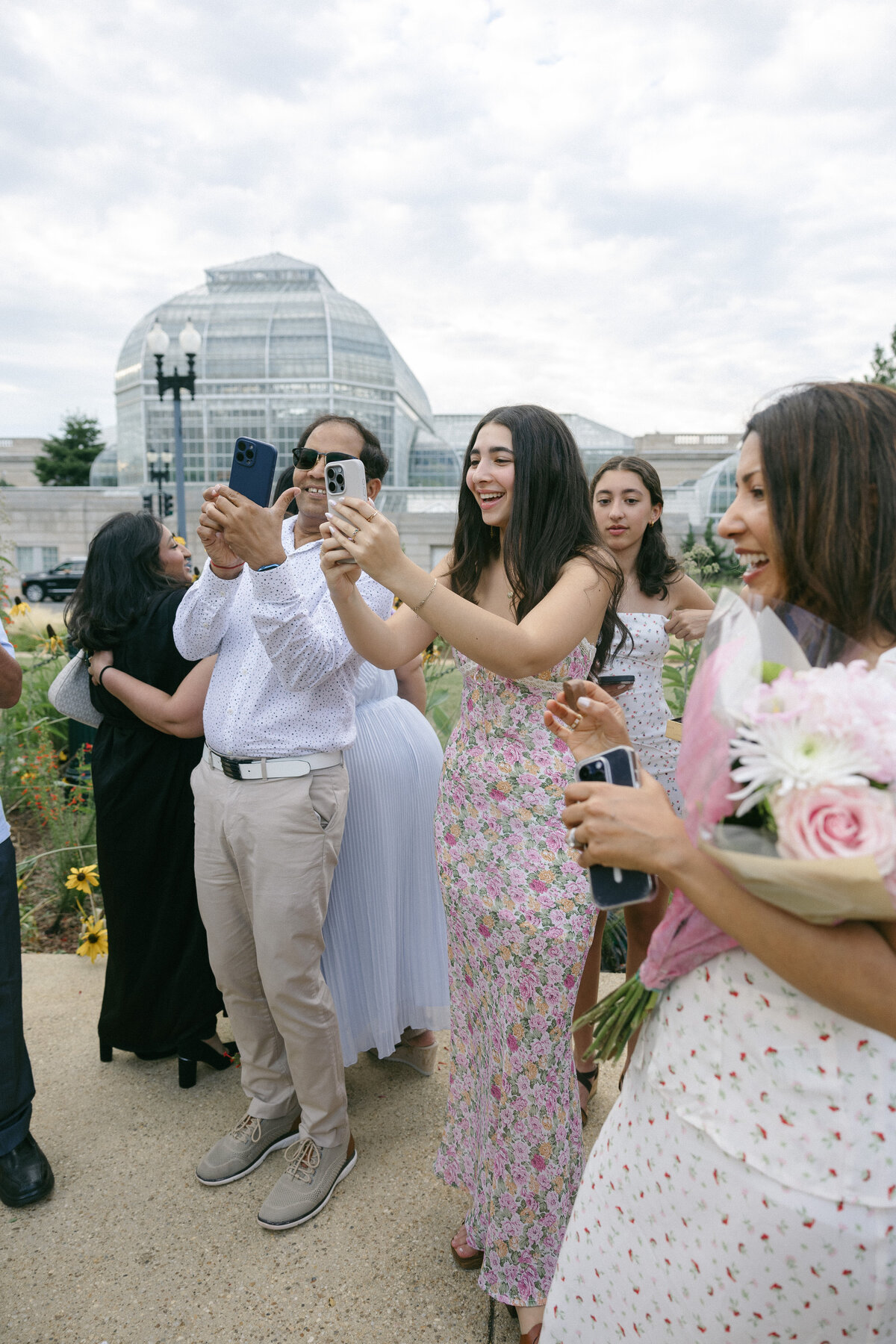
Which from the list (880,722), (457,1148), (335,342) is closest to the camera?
(880,722)

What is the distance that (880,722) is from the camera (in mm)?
926

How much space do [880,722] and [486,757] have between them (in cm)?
121

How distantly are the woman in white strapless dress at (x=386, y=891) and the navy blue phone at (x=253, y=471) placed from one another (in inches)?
35.5

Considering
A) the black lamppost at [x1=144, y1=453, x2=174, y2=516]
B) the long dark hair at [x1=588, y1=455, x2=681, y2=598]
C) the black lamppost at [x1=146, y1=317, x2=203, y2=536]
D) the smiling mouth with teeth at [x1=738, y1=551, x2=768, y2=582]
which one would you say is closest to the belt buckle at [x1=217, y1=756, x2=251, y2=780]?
the smiling mouth with teeth at [x1=738, y1=551, x2=768, y2=582]

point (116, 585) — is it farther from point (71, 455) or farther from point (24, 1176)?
point (71, 455)

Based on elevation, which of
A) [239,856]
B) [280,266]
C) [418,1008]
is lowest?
[418,1008]

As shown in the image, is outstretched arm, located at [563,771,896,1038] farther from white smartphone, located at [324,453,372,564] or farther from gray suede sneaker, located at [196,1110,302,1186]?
gray suede sneaker, located at [196,1110,302,1186]

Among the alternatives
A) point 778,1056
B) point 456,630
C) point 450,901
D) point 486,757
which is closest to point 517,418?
point 456,630

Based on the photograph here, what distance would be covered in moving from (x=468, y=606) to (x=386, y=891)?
1.47 metres

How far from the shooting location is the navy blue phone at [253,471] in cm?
206

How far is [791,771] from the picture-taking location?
3.00ft

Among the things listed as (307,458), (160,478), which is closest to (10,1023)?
(307,458)

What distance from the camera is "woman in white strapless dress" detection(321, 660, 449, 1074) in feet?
9.30

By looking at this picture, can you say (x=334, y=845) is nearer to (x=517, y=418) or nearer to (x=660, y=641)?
(x=517, y=418)
